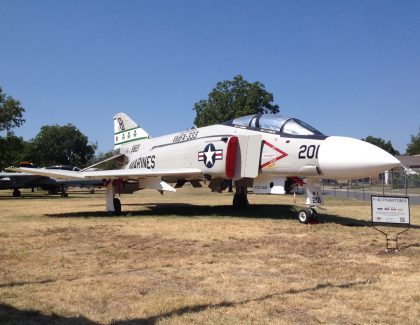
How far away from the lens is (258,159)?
1194 cm

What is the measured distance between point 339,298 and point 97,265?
3.46 m

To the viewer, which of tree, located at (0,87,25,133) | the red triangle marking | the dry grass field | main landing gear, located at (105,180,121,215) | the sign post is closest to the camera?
the dry grass field

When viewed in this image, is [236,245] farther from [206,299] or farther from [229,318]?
[229,318]

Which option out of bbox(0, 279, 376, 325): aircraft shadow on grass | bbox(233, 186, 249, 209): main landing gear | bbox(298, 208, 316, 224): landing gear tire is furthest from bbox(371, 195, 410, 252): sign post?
bbox(233, 186, 249, 209): main landing gear

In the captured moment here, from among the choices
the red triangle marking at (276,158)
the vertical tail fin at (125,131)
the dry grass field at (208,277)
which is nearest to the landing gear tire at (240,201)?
the red triangle marking at (276,158)

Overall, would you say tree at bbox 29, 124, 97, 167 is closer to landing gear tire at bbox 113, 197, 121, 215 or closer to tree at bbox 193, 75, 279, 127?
tree at bbox 193, 75, 279, 127

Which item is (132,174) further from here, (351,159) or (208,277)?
(208,277)

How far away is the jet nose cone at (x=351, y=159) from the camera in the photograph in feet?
31.3

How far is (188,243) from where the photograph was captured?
26.6ft

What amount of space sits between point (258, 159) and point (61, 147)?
94320 millimetres

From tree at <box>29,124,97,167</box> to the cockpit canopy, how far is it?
91174 millimetres

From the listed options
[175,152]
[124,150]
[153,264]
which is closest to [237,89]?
[124,150]

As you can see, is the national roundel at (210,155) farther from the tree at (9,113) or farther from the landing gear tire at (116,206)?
the tree at (9,113)

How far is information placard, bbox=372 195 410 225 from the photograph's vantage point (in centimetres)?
761
